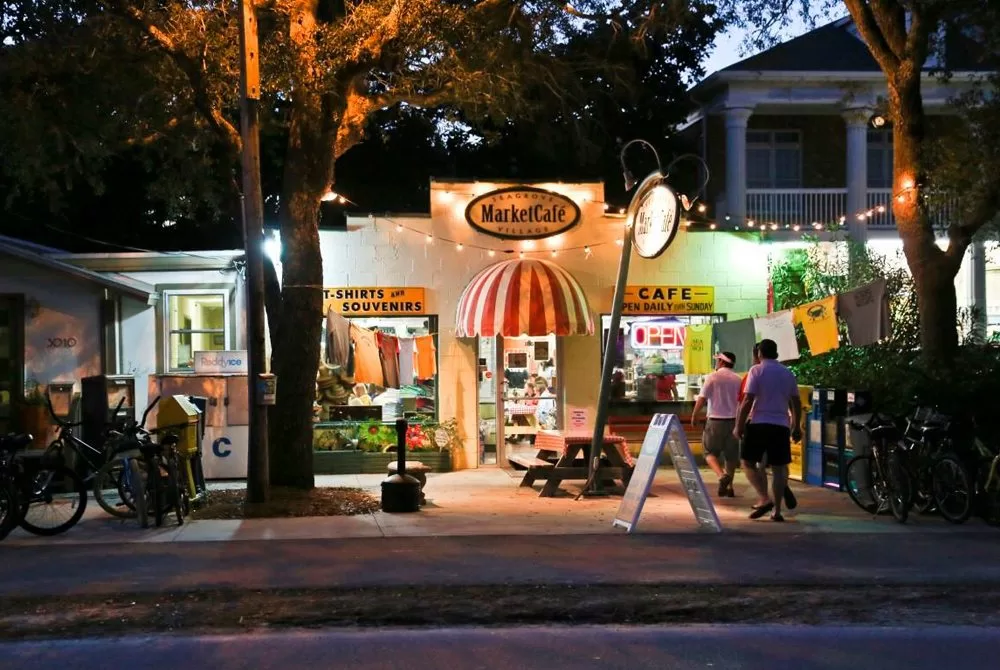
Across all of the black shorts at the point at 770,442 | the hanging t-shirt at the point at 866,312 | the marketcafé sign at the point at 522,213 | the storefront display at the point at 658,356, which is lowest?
the black shorts at the point at 770,442

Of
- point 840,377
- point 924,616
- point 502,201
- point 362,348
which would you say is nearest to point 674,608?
point 924,616

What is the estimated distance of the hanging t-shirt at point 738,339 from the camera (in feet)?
53.6

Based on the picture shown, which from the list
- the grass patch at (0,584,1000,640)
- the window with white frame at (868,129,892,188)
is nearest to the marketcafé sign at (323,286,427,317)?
the grass patch at (0,584,1000,640)

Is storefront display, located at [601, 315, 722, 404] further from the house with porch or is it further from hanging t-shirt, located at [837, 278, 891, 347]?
hanging t-shirt, located at [837, 278, 891, 347]

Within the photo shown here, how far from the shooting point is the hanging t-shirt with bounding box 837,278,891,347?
14.0m

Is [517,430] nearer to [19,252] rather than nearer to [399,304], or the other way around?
[399,304]

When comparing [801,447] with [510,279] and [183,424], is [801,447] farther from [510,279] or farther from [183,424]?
[183,424]

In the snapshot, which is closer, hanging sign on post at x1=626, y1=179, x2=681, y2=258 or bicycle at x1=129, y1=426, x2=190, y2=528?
bicycle at x1=129, y1=426, x2=190, y2=528

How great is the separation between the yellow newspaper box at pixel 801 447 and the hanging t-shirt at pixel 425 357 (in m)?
5.30

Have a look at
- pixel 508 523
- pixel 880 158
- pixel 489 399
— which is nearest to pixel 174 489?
pixel 508 523

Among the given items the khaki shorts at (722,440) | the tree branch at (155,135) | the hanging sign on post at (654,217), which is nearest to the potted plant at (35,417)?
the tree branch at (155,135)

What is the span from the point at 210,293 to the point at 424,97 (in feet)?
16.2

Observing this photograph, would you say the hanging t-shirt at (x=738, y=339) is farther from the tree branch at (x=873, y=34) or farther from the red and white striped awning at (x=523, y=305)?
the tree branch at (x=873, y=34)

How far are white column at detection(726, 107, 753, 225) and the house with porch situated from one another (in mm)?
18
